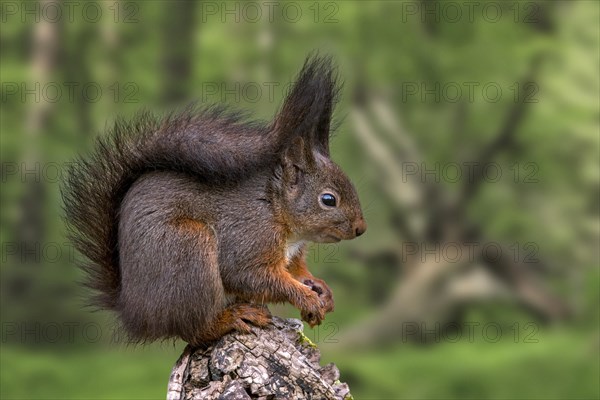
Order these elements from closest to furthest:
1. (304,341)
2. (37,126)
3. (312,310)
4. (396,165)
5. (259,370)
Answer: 1. (259,370)
2. (304,341)
3. (312,310)
4. (37,126)
5. (396,165)

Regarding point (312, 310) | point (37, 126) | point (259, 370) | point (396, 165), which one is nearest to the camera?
point (259, 370)

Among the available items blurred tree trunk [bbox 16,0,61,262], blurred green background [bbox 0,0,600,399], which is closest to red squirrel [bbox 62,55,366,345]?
blurred green background [bbox 0,0,600,399]

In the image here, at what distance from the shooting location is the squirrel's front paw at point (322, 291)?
2.64 metres

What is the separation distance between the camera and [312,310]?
256 centimetres

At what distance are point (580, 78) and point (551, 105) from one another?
0.38m

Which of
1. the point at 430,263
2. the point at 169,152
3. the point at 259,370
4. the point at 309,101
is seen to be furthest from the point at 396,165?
the point at 259,370

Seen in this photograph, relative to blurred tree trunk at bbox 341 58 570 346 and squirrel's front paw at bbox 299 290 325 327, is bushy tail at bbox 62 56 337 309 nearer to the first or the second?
squirrel's front paw at bbox 299 290 325 327

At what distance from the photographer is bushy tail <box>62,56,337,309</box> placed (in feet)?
8.41

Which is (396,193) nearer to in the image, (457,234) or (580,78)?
(457,234)

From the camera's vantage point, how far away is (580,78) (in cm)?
743

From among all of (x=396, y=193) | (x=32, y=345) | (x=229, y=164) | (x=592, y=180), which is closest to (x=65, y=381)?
(x=32, y=345)

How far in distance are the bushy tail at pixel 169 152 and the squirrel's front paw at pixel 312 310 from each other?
1.37 ft

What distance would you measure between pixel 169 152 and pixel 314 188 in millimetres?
462

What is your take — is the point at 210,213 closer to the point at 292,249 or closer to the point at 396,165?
the point at 292,249
